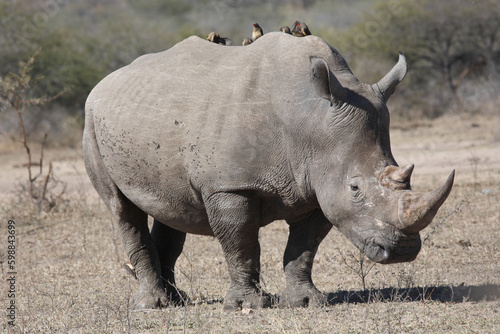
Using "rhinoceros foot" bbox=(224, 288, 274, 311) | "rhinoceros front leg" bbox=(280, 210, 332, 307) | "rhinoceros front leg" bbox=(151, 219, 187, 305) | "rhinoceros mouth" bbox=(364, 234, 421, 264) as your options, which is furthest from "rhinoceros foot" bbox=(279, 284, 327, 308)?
"rhinoceros front leg" bbox=(151, 219, 187, 305)

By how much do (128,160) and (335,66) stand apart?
1.71 metres

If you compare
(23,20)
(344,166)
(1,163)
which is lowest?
(1,163)

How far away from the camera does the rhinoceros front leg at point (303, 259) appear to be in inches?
212

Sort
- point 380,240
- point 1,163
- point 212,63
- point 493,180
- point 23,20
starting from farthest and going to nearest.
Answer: point 23,20 < point 1,163 < point 493,180 < point 212,63 < point 380,240

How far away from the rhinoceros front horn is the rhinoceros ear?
0.79m

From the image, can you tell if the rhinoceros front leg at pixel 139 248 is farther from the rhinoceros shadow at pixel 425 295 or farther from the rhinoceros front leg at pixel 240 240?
the rhinoceros shadow at pixel 425 295

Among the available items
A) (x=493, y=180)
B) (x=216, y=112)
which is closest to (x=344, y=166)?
(x=216, y=112)

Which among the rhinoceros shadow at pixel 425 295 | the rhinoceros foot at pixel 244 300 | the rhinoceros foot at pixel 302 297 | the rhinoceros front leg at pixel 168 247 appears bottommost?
the rhinoceros front leg at pixel 168 247

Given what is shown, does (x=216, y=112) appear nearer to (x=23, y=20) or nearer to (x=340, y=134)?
(x=340, y=134)

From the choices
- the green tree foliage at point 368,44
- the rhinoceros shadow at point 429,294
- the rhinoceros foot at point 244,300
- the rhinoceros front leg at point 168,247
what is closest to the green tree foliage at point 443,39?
the green tree foliage at point 368,44

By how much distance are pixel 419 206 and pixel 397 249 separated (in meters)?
0.35

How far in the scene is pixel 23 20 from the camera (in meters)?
21.2

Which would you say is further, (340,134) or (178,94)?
(178,94)

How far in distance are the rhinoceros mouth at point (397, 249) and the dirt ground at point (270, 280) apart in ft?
1.36
